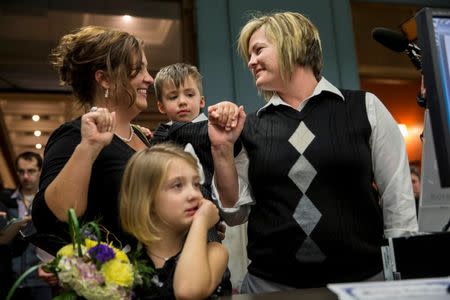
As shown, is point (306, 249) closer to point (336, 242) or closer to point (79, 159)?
point (336, 242)

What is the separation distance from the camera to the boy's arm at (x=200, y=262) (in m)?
1.10

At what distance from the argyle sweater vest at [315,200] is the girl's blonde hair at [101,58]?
42 centimetres

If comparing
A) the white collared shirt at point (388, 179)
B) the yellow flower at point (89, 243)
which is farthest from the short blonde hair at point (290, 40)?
the yellow flower at point (89, 243)

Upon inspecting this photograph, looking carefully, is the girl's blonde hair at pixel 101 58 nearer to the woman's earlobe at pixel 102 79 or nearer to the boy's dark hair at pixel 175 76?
the woman's earlobe at pixel 102 79

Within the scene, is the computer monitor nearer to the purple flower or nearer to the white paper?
the white paper

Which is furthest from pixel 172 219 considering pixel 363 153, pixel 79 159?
pixel 363 153

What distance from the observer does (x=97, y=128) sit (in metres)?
1.31

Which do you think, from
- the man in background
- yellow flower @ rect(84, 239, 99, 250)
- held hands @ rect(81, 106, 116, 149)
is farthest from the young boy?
the man in background

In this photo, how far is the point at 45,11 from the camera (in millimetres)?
4062

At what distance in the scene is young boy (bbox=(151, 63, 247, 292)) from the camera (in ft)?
5.16

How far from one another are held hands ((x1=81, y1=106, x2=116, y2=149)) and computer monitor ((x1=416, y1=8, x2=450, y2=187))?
2.41 feet

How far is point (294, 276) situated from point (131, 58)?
2.50ft

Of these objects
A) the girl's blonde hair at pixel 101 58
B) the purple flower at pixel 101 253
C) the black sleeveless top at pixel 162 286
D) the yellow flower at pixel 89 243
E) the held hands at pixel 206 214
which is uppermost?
the girl's blonde hair at pixel 101 58

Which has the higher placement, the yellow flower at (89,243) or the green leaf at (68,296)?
the yellow flower at (89,243)
